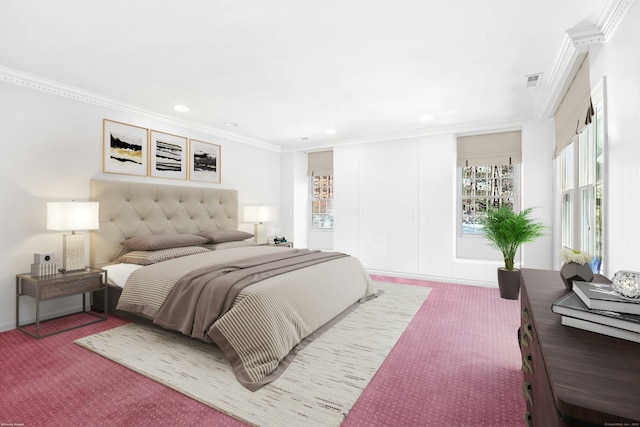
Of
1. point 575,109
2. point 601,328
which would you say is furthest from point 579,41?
point 601,328

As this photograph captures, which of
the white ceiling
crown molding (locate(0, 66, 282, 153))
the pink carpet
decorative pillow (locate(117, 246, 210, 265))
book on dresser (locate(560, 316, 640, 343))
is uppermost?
the white ceiling

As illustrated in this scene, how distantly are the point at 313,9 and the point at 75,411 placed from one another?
2667 millimetres

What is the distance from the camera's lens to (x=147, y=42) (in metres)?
2.42

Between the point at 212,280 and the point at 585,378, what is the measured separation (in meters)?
2.26

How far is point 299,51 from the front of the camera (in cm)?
256

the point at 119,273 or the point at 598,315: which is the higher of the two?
the point at 598,315

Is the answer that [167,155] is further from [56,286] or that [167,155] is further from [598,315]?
[598,315]

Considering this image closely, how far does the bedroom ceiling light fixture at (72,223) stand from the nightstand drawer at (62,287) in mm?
206

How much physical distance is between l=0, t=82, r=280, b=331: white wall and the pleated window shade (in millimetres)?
4658

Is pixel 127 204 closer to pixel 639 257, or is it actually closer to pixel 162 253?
pixel 162 253

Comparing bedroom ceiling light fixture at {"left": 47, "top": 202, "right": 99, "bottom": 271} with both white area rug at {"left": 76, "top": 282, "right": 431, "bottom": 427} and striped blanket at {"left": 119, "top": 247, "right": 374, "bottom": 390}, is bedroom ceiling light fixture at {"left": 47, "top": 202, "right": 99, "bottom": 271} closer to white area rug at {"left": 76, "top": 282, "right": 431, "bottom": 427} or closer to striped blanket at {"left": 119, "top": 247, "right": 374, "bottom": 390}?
striped blanket at {"left": 119, "top": 247, "right": 374, "bottom": 390}

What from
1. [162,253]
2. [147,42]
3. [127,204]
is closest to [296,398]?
[162,253]

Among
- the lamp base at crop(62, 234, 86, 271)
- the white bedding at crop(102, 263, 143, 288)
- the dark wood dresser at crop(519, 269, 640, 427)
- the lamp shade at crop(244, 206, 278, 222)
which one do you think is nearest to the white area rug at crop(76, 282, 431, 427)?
the white bedding at crop(102, 263, 143, 288)

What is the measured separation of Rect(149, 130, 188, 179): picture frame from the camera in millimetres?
4098
